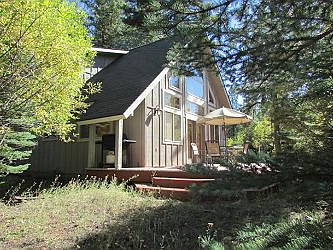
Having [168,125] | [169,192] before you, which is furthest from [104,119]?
[169,192]

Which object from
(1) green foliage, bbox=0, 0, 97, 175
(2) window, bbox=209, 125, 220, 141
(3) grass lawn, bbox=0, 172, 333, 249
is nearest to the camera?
(3) grass lawn, bbox=0, 172, 333, 249

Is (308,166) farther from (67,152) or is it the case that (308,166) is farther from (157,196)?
(67,152)

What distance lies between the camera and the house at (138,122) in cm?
1008

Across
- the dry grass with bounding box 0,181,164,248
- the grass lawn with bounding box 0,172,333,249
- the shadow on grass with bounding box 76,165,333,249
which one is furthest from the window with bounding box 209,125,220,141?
the shadow on grass with bounding box 76,165,333,249

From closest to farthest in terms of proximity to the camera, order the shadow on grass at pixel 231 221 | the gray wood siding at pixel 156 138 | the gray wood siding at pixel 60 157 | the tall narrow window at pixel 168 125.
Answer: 1. the shadow on grass at pixel 231 221
2. the gray wood siding at pixel 156 138
3. the gray wood siding at pixel 60 157
4. the tall narrow window at pixel 168 125

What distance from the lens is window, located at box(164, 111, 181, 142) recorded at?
38.5ft

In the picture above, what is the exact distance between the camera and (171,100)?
12.3 metres

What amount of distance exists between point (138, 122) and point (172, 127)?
1943mm

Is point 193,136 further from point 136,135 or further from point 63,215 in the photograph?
point 63,215

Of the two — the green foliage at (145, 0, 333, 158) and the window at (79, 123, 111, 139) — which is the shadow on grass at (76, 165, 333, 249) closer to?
the green foliage at (145, 0, 333, 158)

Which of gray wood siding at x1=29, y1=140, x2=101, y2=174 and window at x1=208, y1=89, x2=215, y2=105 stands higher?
window at x1=208, y1=89, x2=215, y2=105

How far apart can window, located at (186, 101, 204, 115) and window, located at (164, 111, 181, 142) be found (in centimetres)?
105

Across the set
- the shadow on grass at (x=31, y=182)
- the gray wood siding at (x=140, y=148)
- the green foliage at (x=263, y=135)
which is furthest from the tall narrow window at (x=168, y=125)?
the shadow on grass at (x=31, y=182)

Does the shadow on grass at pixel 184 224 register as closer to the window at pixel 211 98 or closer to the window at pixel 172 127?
the window at pixel 172 127
